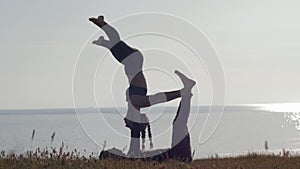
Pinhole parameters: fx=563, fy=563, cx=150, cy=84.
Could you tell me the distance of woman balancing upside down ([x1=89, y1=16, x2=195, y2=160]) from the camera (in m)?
13.3

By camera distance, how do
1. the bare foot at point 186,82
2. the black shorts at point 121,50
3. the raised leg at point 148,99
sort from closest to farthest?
the black shorts at point 121,50, the raised leg at point 148,99, the bare foot at point 186,82

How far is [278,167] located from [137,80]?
13.0ft

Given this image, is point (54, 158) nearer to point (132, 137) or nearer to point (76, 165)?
point (76, 165)

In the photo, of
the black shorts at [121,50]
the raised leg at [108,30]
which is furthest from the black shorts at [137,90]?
the raised leg at [108,30]

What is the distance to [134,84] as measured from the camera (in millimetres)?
13500

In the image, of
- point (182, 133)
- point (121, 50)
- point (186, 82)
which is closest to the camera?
point (121, 50)

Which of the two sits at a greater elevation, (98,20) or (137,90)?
(98,20)

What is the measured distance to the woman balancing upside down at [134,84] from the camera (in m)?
13.3

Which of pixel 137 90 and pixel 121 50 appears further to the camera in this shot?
pixel 137 90

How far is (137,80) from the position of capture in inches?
529

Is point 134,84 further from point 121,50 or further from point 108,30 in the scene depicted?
point 108,30

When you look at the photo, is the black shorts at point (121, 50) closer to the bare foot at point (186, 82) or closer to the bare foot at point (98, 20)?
the bare foot at point (98, 20)

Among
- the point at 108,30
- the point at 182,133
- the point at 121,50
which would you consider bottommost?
the point at 182,133

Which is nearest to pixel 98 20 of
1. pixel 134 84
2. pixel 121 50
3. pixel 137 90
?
pixel 121 50
